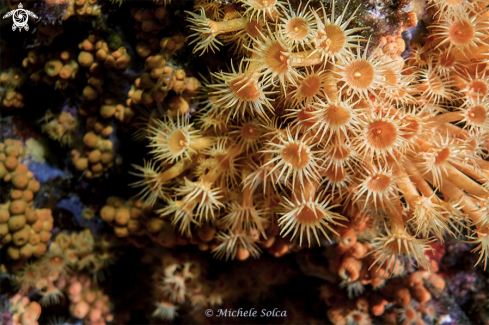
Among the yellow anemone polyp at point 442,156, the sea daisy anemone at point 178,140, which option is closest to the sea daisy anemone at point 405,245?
the yellow anemone polyp at point 442,156

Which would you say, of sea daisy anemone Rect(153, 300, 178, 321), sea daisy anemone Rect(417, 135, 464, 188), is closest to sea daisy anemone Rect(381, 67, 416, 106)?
sea daisy anemone Rect(417, 135, 464, 188)

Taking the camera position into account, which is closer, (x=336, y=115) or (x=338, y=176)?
(x=336, y=115)

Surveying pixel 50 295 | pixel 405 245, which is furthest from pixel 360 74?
pixel 50 295

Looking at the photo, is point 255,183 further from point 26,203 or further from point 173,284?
point 26,203

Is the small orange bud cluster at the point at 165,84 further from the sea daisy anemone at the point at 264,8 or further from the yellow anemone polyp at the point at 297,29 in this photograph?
the yellow anemone polyp at the point at 297,29

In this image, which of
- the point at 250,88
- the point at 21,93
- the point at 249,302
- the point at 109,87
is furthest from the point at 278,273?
the point at 21,93

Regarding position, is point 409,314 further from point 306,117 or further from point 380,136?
point 306,117
